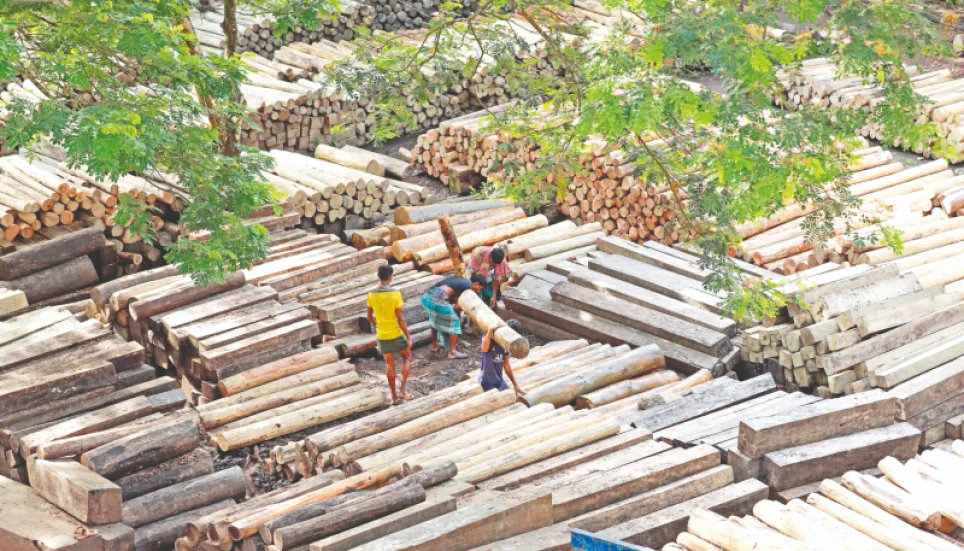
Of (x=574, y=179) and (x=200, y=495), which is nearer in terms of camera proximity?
(x=200, y=495)

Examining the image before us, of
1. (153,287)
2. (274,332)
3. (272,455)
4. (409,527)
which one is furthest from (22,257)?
(409,527)

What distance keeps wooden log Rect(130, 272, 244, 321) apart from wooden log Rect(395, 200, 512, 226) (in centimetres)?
381

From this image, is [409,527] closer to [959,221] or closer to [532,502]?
[532,502]

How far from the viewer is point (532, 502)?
9.67 metres

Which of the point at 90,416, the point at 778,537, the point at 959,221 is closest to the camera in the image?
the point at 778,537

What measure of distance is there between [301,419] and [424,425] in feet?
5.88

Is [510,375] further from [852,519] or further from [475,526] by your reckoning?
[852,519]

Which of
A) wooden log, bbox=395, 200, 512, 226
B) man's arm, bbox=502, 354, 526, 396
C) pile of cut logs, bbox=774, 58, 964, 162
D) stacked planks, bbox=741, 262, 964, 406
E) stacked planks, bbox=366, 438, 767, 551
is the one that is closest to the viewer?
stacked planks, bbox=366, 438, 767, 551

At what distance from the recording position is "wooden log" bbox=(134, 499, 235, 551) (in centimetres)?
1035

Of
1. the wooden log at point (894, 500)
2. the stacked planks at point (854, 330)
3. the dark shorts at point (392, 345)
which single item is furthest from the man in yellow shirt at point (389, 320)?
the wooden log at point (894, 500)

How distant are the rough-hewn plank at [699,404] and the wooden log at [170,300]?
512 centimetres

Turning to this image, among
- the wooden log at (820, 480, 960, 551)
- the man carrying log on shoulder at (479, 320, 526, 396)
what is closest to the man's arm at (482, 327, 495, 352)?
the man carrying log on shoulder at (479, 320, 526, 396)

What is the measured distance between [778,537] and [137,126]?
6434 millimetres

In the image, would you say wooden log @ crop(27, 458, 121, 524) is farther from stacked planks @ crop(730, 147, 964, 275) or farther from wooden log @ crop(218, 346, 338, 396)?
stacked planks @ crop(730, 147, 964, 275)
